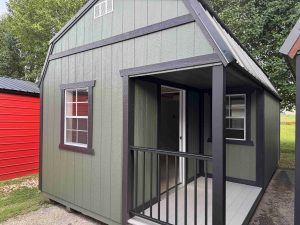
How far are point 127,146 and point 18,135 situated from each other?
542 cm

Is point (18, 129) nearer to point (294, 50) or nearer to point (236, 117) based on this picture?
point (236, 117)

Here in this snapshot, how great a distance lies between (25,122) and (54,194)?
365cm

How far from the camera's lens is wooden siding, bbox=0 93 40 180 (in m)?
Result: 7.23

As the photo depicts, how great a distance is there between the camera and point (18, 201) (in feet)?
17.6

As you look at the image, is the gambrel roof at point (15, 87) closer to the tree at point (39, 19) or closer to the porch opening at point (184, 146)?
the porch opening at point (184, 146)

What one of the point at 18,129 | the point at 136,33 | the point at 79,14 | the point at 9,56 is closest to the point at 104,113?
the point at 136,33

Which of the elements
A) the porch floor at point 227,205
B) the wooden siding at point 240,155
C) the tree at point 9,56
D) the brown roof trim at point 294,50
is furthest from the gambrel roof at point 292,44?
the tree at point 9,56

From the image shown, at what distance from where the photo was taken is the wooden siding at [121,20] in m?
3.41

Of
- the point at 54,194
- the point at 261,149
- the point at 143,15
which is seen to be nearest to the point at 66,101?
the point at 54,194

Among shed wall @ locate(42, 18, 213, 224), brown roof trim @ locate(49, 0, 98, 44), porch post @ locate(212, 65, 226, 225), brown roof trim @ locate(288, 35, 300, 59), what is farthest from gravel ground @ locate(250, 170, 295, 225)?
brown roof trim @ locate(49, 0, 98, 44)

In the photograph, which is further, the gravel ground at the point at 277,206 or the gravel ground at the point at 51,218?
the gravel ground at the point at 51,218

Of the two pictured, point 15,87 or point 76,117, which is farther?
point 15,87

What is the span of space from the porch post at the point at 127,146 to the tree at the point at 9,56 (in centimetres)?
1785

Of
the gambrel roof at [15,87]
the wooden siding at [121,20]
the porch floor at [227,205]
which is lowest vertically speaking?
the porch floor at [227,205]
